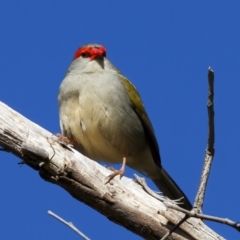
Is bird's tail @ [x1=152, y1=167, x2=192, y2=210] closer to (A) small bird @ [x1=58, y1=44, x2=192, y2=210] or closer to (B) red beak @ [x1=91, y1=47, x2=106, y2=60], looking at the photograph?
(A) small bird @ [x1=58, y1=44, x2=192, y2=210]

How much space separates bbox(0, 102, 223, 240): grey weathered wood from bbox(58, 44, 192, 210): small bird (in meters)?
1.44

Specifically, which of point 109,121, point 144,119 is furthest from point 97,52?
point 109,121

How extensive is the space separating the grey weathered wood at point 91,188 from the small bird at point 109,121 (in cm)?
144

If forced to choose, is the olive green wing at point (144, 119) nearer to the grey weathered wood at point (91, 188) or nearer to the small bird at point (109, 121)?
the small bird at point (109, 121)

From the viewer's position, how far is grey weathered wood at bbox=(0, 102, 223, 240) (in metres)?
4.92

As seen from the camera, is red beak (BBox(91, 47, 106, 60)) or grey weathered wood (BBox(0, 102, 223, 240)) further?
red beak (BBox(91, 47, 106, 60))

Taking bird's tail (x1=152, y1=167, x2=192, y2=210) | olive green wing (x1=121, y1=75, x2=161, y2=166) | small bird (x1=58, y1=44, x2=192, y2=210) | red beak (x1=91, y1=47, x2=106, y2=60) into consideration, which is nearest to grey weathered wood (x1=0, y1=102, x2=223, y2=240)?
small bird (x1=58, y1=44, x2=192, y2=210)

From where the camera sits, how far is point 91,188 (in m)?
4.98

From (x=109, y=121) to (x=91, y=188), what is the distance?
179 centimetres

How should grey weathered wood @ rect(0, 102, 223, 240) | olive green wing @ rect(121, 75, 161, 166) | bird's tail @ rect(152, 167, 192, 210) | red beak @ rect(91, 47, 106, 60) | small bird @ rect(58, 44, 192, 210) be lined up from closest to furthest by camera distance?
grey weathered wood @ rect(0, 102, 223, 240), small bird @ rect(58, 44, 192, 210), bird's tail @ rect(152, 167, 192, 210), olive green wing @ rect(121, 75, 161, 166), red beak @ rect(91, 47, 106, 60)

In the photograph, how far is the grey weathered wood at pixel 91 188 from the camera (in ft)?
16.1

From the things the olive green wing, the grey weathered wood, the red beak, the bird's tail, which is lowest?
the grey weathered wood

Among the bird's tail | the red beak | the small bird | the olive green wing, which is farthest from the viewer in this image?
the red beak

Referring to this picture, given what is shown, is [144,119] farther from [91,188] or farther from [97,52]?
[91,188]
